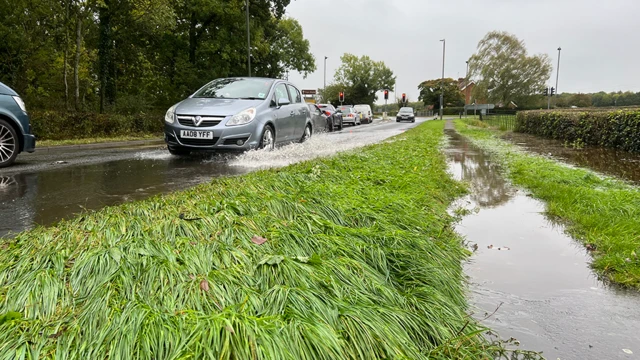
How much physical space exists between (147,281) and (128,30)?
28.2m

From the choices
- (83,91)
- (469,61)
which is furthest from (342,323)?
(469,61)

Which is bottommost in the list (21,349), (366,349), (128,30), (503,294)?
(503,294)

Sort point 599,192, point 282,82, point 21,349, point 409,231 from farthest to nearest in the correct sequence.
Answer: point 282,82, point 599,192, point 409,231, point 21,349

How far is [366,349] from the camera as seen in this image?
1804 mm

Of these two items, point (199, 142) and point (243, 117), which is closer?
point (199, 142)

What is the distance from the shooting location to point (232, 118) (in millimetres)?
7879

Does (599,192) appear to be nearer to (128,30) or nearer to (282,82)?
(282,82)

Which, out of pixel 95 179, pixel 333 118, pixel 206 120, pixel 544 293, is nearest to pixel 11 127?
pixel 95 179

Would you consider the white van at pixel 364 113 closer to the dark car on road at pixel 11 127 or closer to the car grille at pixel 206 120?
the car grille at pixel 206 120

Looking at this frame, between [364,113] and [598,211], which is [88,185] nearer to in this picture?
[598,211]

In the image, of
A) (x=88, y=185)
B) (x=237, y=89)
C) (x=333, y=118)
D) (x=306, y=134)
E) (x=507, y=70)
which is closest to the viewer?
(x=88, y=185)

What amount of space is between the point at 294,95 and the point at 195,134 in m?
3.71

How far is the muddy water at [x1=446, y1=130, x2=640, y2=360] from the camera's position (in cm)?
224

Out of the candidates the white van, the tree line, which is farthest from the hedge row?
the white van
